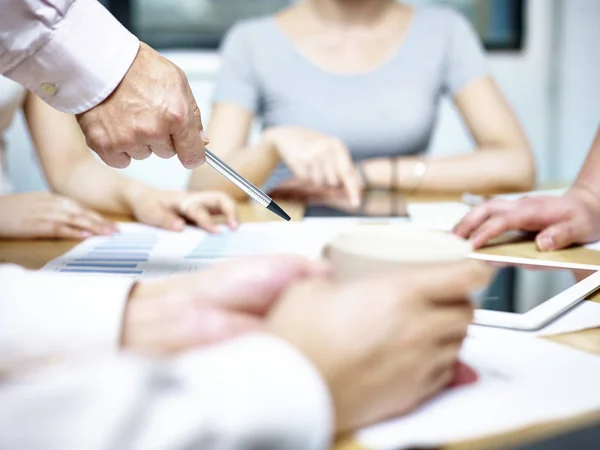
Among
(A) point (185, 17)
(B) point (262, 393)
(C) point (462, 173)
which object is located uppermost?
(A) point (185, 17)

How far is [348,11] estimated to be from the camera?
5.16 feet

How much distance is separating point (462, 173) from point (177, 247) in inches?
28.1

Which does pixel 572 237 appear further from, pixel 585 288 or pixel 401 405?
pixel 401 405

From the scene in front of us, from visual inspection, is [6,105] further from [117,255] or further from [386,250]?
[386,250]

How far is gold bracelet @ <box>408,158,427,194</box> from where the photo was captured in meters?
1.26

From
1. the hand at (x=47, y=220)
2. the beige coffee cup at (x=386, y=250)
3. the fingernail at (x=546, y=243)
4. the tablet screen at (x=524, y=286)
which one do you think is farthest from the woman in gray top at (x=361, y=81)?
the beige coffee cup at (x=386, y=250)

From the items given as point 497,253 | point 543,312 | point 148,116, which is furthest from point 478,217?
point 148,116

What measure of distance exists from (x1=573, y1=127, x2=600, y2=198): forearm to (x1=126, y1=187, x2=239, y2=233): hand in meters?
0.49

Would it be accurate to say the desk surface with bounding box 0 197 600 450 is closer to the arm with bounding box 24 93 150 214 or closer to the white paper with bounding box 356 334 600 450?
the white paper with bounding box 356 334 600 450

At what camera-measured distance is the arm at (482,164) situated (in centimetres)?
127

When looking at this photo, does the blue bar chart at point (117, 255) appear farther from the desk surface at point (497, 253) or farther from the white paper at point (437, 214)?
the white paper at point (437, 214)

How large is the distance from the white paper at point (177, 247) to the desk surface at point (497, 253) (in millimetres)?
36

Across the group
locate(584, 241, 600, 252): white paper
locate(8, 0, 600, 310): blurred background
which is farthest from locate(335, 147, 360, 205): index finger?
locate(8, 0, 600, 310): blurred background

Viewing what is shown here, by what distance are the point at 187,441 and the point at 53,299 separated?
0.16 meters
